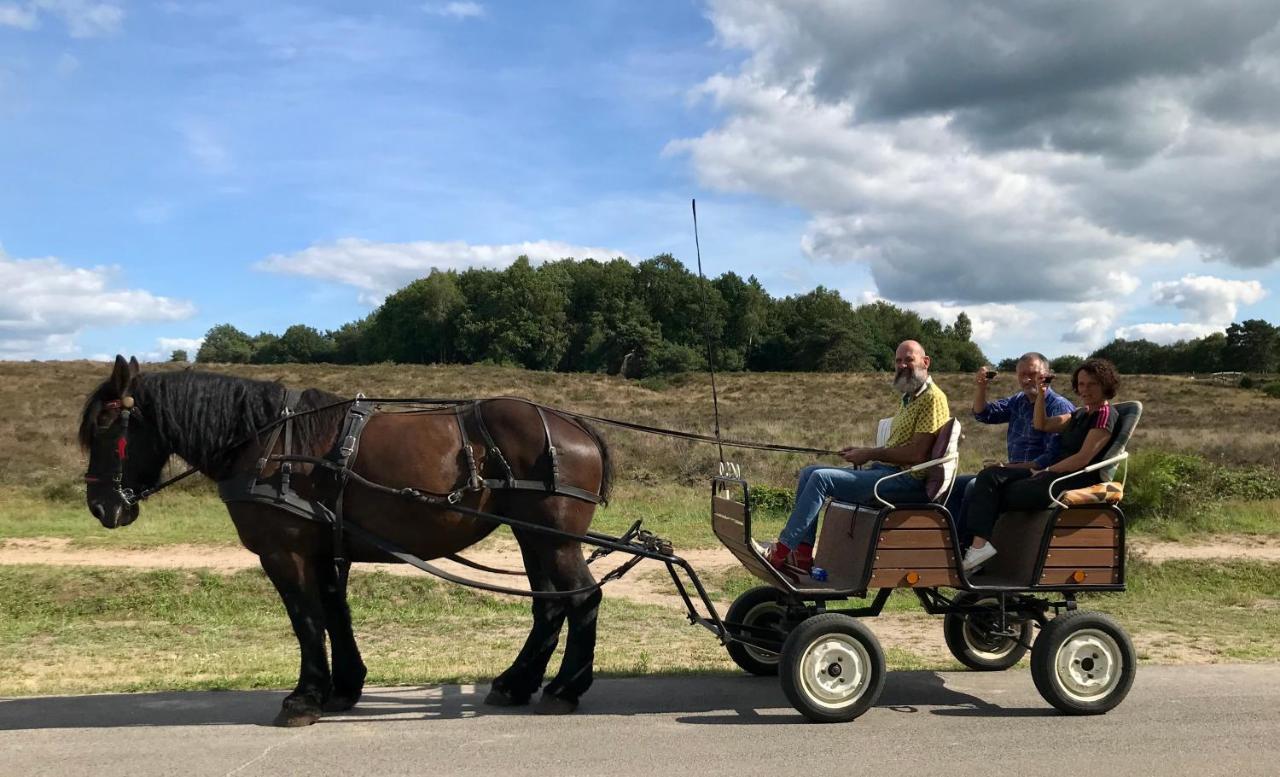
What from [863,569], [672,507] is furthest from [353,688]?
Answer: [672,507]

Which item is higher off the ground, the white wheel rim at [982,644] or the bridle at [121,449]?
the bridle at [121,449]

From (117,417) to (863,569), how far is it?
4.50m

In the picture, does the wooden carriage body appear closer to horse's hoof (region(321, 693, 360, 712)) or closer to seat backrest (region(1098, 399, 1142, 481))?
seat backrest (region(1098, 399, 1142, 481))

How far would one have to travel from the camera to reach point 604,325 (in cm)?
7031

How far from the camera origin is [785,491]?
17.1 m

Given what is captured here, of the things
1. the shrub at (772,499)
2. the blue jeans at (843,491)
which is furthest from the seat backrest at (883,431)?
the shrub at (772,499)

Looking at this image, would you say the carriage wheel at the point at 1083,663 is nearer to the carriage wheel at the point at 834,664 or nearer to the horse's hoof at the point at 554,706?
the carriage wheel at the point at 834,664

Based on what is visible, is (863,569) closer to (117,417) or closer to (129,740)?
(129,740)

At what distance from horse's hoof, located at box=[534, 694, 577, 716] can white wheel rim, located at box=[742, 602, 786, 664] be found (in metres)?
1.47

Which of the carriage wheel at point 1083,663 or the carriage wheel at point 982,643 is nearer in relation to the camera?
the carriage wheel at point 1083,663

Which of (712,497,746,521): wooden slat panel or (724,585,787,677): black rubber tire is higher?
(712,497,746,521): wooden slat panel

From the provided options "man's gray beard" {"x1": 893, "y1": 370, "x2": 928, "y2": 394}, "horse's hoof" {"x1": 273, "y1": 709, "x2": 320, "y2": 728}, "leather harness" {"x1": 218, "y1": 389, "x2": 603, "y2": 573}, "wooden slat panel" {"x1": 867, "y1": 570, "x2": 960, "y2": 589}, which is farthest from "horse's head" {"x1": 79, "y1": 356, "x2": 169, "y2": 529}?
"man's gray beard" {"x1": 893, "y1": 370, "x2": 928, "y2": 394}

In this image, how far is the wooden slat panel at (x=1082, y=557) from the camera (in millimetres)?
5707

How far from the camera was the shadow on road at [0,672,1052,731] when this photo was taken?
543 cm
